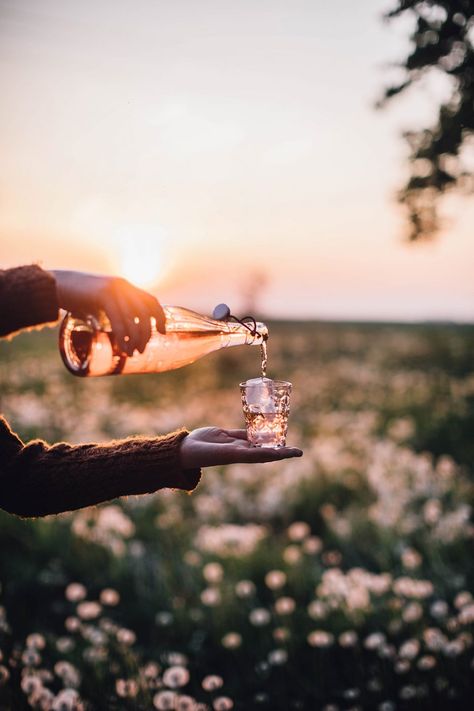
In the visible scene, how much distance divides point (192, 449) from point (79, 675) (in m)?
1.67

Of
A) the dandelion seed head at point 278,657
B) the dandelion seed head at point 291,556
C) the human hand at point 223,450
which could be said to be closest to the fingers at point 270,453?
the human hand at point 223,450

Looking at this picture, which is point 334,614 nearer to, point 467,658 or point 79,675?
point 467,658

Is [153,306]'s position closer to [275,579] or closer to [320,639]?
[320,639]

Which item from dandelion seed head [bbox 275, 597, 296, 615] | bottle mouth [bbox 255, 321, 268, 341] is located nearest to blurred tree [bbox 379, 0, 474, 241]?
bottle mouth [bbox 255, 321, 268, 341]

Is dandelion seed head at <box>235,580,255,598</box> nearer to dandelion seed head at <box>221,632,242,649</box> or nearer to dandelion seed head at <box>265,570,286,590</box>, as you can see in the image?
dandelion seed head at <box>265,570,286,590</box>

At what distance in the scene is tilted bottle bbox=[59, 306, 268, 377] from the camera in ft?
5.08

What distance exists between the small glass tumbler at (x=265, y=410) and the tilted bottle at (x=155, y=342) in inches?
7.9

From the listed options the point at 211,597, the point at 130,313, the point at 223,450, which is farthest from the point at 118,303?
the point at 211,597

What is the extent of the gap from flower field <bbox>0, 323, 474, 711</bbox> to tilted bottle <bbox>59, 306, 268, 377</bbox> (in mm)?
1446

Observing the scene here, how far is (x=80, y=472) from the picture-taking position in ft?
5.60

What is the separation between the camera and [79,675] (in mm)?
2756

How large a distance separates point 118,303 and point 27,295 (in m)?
0.25

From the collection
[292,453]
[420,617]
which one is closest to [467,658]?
[420,617]

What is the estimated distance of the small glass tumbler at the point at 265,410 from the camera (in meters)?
1.73
